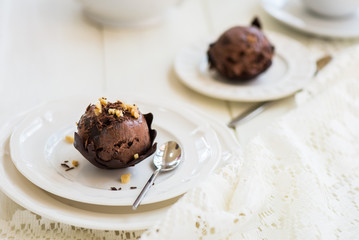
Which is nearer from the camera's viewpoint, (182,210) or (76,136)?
(182,210)

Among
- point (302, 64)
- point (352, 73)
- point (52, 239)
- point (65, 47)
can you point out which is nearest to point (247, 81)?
point (302, 64)

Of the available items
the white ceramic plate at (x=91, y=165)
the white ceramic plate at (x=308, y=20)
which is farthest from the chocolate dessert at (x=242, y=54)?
the white ceramic plate at (x=308, y=20)

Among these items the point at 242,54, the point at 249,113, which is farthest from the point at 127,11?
the point at 249,113

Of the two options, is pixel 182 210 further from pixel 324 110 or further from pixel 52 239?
pixel 324 110

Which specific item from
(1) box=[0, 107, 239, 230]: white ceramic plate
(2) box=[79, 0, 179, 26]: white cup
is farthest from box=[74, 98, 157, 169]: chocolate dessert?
(2) box=[79, 0, 179, 26]: white cup

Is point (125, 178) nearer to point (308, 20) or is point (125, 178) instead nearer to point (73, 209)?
point (73, 209)

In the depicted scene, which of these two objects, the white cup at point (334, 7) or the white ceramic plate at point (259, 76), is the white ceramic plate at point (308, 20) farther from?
the white ceramic plate at point (259, 76)

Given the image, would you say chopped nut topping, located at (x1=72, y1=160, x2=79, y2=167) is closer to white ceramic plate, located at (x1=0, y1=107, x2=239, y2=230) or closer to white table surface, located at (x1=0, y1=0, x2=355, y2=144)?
white ceramic plate, located at (x1=0, y1=107, x2=239, y2=230)
